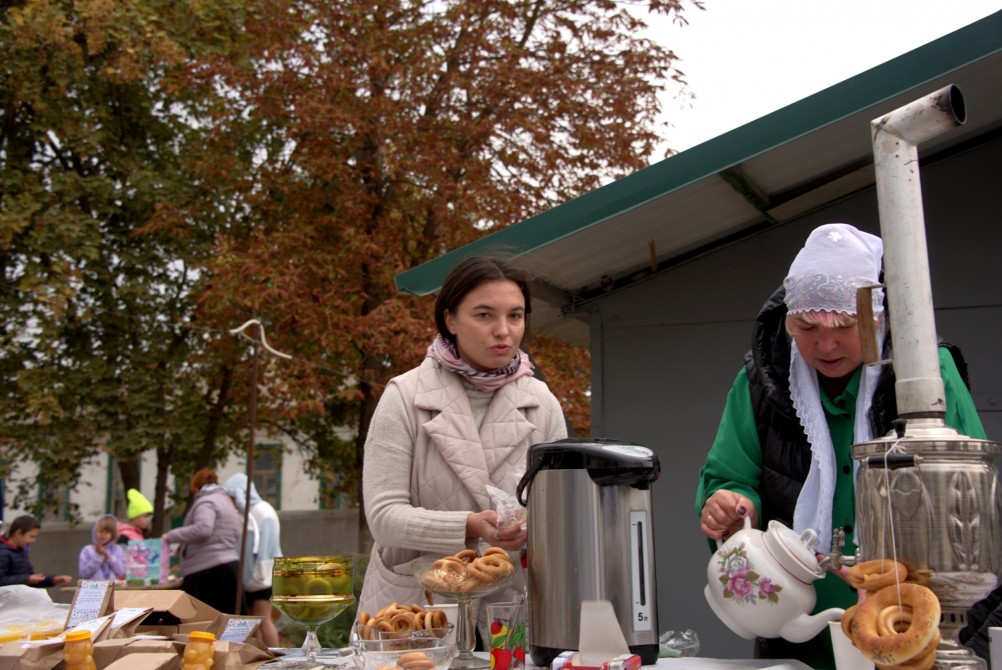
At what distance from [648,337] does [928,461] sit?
12.4ft

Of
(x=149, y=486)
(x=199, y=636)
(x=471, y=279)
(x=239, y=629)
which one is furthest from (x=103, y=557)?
(x=149, y=486)

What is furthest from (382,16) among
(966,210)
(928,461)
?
(928,461)

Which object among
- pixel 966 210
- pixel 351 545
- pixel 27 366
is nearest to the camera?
pixel 966 210

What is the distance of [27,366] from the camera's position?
1339cm

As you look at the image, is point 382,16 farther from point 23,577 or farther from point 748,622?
point 748,622

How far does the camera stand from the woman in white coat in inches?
86.7

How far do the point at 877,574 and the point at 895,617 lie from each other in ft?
0.18

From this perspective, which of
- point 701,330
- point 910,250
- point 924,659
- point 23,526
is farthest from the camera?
point 23,526

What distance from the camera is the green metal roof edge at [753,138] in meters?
3.32

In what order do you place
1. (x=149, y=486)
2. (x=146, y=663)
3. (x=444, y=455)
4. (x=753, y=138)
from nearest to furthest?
(x=146, y=663), (x=444, y=455), (x=753, y=138), (x=149, y=486)

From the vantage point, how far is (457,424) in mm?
2244

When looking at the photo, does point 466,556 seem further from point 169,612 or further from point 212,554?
point 212,554

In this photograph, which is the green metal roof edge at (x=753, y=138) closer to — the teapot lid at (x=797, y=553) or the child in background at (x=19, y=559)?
the teapot lid at (x=797, y=553)

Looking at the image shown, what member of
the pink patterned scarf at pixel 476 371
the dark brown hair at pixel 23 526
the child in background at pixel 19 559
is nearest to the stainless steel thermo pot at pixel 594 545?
the pink patterned scarf at pixel 476 371
